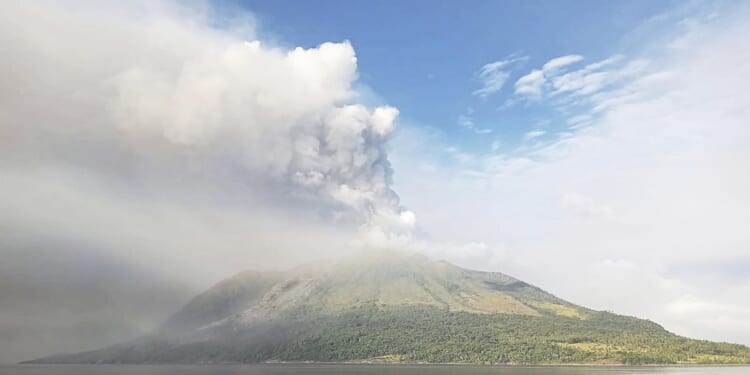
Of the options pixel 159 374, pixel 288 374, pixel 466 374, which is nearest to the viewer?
pixel 466 374

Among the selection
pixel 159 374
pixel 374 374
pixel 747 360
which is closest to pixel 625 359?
pixel 747 360

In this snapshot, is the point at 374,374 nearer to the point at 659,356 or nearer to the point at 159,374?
the point at 159,374

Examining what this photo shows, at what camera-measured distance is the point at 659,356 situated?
643ft

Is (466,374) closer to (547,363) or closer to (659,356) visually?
(547,363)

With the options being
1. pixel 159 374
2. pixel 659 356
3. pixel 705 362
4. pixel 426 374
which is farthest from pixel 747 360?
pixel 159 374

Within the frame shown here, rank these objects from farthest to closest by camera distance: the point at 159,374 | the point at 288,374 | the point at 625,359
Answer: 1. the point at 625,359
2. the point at 159,374
3. the point at 288,374

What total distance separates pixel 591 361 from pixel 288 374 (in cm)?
10840

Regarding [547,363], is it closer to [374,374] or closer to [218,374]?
[374,374]

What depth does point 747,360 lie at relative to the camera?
655ft

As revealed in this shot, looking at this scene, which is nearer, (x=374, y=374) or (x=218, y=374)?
(x=374, y=374)

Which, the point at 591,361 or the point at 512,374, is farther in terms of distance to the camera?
the point at 591,361

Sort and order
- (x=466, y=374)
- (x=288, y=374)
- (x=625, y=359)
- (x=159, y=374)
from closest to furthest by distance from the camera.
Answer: (x=466, y=374), (x=288, y=374), (x=159, y=374), (x=625, y=359)

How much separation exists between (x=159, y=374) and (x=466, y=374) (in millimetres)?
82760

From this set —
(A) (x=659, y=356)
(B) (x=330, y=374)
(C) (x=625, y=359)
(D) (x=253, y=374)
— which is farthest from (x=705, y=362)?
(D) (x=253, y=374)
